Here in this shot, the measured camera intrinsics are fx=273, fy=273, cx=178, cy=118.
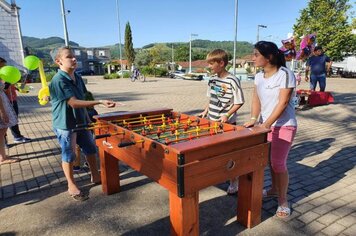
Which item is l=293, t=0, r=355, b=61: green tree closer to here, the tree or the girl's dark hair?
the girl's dark hair

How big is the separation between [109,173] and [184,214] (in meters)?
1.57

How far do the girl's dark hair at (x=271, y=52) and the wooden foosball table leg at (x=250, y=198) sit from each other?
3.57 feet

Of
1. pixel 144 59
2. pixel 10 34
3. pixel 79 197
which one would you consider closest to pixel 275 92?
pixel 79 197

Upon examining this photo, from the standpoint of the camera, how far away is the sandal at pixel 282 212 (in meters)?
2.91

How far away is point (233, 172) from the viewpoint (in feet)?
7.89

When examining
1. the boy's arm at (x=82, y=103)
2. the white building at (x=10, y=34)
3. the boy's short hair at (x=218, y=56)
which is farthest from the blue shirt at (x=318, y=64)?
the white building at (x=10, y=34)

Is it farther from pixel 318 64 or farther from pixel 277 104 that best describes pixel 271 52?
pixel 318 64

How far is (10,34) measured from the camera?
70.2ft

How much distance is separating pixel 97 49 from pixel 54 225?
76.0 metres

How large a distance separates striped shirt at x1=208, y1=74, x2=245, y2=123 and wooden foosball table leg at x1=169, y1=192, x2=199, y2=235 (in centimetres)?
140

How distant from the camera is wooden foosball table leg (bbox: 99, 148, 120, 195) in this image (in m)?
3.47

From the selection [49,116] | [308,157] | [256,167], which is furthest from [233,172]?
[49,116]

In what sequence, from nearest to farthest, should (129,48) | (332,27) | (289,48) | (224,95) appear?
(224,95) → (289,48) → (332,27) → (129,48)

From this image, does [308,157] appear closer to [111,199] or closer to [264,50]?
[264,50]
